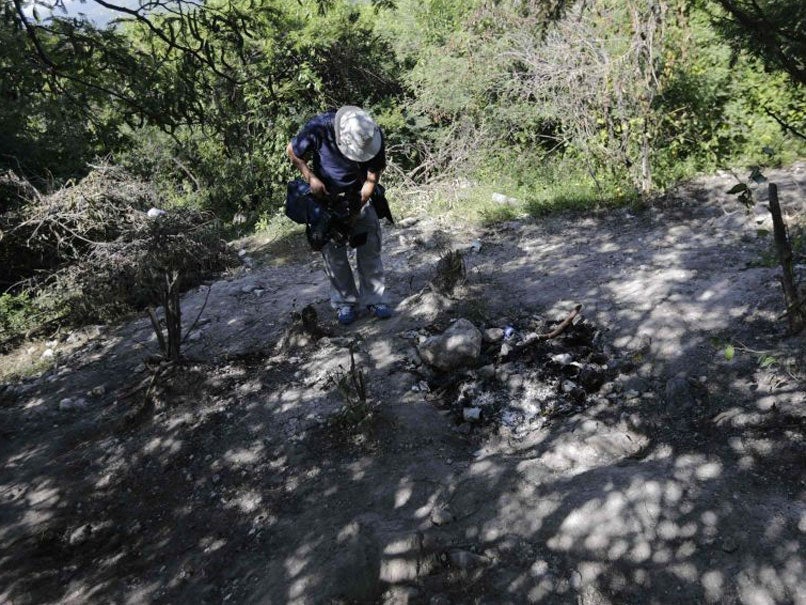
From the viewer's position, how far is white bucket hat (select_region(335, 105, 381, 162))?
3559mm

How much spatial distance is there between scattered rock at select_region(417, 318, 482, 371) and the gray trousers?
0.91 metres

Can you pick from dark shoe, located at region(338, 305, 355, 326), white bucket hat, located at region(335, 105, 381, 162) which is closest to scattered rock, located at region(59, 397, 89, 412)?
dark shoe, located at region(338, 305, 355, 326)

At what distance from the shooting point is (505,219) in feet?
21.1

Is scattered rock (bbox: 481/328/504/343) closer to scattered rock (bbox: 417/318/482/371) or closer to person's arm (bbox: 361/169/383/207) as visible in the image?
scattered rock (bbox: 417/318/482/371)

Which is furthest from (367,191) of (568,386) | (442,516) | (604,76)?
(604,76)

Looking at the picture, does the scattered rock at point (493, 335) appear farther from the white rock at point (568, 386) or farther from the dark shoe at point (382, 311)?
the dark shoe at point (382, 311)

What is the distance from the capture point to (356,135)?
11.7 feet

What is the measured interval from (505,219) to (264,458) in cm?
427

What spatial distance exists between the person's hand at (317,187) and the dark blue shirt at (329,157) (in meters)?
0.07

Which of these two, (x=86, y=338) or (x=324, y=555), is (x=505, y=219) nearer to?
(x=86, y=338)

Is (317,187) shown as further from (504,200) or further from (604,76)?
(604,76)

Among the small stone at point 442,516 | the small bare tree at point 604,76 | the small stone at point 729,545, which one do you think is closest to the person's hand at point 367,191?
the small stone at point 442,516

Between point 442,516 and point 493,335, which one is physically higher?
point 493,335

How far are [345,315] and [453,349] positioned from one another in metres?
1.12
